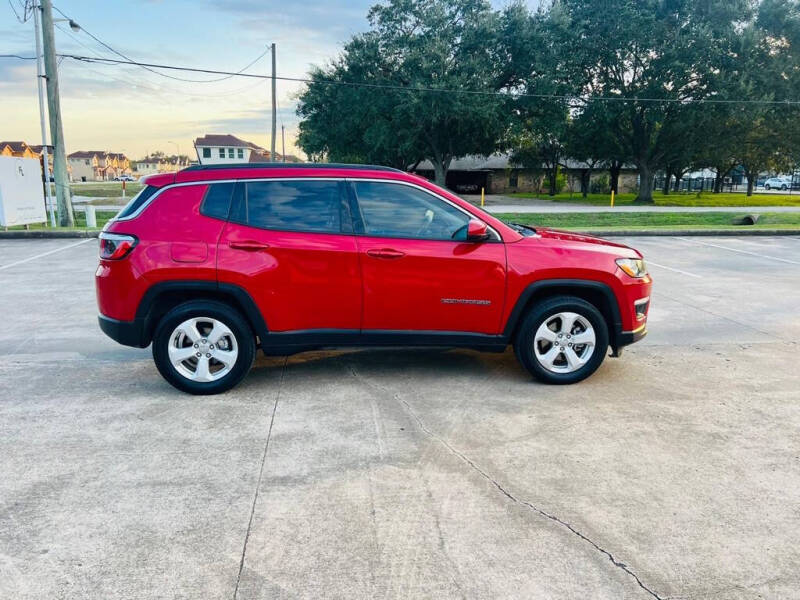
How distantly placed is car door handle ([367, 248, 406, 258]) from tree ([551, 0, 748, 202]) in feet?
110

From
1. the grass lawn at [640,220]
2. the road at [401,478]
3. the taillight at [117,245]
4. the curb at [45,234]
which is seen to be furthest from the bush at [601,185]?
the taillight at [117,245]

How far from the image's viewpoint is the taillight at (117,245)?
15.5 feet

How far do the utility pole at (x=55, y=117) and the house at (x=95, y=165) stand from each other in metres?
134

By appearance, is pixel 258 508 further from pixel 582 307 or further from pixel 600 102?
pixel 600 102

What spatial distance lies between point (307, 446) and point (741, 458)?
9.01 ft

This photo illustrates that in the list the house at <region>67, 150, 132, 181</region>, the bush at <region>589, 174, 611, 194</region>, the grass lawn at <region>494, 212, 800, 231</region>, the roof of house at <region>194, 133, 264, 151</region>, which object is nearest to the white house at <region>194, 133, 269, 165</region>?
the roof of house at <region>194, 133, 264, 151</region>

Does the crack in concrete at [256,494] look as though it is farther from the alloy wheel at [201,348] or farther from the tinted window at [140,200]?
the tinted window at [140,200]

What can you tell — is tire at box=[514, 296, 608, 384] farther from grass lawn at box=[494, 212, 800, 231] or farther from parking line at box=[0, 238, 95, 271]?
grass lawn at box=[494, 212, 800, 231]

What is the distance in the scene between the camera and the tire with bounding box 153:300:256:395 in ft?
15.7

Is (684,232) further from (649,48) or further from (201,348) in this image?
(649,48)

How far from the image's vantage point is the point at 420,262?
4836 mm

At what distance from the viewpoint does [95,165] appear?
5930 inches

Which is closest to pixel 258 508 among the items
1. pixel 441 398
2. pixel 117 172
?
pixel 441 398

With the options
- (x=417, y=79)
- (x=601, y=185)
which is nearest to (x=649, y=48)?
(x=417, y=79)
